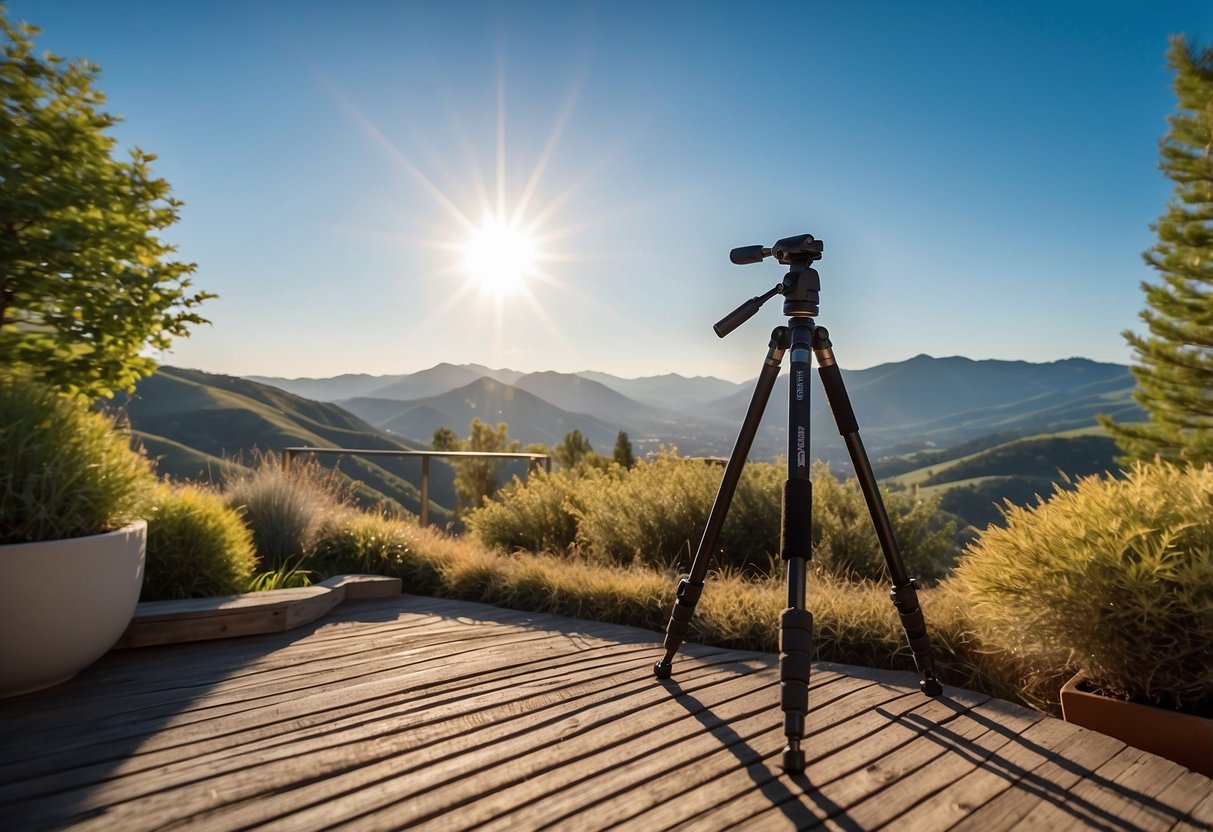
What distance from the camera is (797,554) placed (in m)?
1.79

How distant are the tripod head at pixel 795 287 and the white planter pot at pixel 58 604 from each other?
2191mm

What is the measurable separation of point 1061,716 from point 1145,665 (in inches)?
20.0

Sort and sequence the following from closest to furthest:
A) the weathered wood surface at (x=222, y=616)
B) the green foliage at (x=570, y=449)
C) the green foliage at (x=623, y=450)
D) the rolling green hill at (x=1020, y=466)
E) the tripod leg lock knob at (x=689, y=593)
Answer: the tripod leg lock knob at (x=689, y=593)
the weathered wood surface at (x=222, y=616)
the green foliage at (x=623, y=450)
the green foliage at (x=570, y=449)
the rolling green hill at (x=1020, y=466)

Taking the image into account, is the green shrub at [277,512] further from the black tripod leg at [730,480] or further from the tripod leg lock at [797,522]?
the tripod leg lock at [797,522]

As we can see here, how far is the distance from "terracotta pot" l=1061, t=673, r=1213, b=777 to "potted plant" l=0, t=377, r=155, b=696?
3.22 metres

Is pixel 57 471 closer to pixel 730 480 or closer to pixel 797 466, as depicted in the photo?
pixel 730 480

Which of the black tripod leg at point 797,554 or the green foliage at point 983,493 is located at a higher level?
the black tripod leg at point 797,554

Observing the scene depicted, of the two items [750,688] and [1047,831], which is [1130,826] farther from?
[750,688]

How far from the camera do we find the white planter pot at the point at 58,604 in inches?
79.4

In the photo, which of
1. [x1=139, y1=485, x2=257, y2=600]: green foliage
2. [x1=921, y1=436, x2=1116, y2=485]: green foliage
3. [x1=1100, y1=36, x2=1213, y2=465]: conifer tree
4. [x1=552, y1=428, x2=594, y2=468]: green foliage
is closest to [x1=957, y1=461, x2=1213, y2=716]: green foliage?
[x1=139, y1=485, x2=257, y2=600]: green foliage

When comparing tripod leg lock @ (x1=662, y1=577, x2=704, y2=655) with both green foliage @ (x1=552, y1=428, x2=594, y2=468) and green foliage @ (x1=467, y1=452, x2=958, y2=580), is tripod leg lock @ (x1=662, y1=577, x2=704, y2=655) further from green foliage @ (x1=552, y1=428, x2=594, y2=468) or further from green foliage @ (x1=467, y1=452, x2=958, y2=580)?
green foliage @ (x1=552, y1=428, x2=594, y2=468)

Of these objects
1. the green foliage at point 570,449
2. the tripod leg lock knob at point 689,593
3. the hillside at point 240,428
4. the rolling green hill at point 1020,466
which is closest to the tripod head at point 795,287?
the tripod leg lock knob at point 689,593

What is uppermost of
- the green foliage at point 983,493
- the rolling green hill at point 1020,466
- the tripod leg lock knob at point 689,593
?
the tripod leg lock knob at point 689,593

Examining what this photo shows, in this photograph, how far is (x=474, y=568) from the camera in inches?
162
